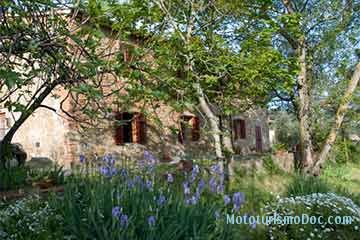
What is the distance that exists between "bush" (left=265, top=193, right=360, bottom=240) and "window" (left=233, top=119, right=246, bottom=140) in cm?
1639

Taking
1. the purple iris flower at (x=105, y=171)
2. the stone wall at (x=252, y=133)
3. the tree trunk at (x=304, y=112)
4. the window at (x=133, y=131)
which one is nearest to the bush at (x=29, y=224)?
the purple iris flower at (x=105, y=171)

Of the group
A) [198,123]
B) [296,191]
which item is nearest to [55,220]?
[296,191]

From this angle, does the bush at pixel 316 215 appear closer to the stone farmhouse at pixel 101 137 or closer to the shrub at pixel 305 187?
the shrub at pixel 305 187

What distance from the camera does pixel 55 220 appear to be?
338 cm

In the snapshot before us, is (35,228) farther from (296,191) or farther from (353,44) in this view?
(353,44)

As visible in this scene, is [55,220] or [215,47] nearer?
[55,220]

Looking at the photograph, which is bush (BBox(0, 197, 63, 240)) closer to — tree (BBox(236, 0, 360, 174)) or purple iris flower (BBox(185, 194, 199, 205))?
purple iris flower (BBox(185, 194, 199, 205))

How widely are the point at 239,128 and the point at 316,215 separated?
17.3m

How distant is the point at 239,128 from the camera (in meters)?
21.4

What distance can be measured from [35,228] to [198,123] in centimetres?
1386

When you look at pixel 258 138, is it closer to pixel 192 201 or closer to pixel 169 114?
pixel 169 114

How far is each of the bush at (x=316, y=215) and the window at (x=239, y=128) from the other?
16394 mm

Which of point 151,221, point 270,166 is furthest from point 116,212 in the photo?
point 270,166

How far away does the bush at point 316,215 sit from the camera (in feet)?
12.9
